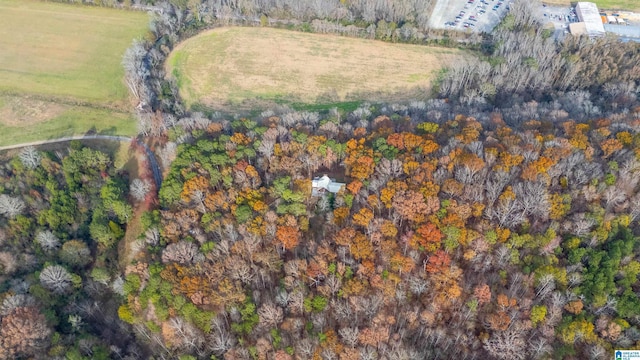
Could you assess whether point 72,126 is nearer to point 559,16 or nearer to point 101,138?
point 101,138

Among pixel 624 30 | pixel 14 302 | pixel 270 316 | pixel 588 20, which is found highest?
pixel 588 20

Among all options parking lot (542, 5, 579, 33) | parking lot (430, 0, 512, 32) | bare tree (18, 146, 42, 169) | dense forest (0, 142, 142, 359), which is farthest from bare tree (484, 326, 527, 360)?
parking lot (542, 5, 579, 33)

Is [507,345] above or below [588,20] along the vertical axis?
below

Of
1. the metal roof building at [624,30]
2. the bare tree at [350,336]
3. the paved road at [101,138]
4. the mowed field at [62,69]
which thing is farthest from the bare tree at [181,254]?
the metal roof building at [624,30]

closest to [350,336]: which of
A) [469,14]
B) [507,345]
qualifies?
[507,345]

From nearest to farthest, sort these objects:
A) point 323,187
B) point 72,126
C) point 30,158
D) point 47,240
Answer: point 47,240 < point 323,187 < point 30,158 < point 72,126

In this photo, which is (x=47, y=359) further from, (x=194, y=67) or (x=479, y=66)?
(x=479, y=66)
